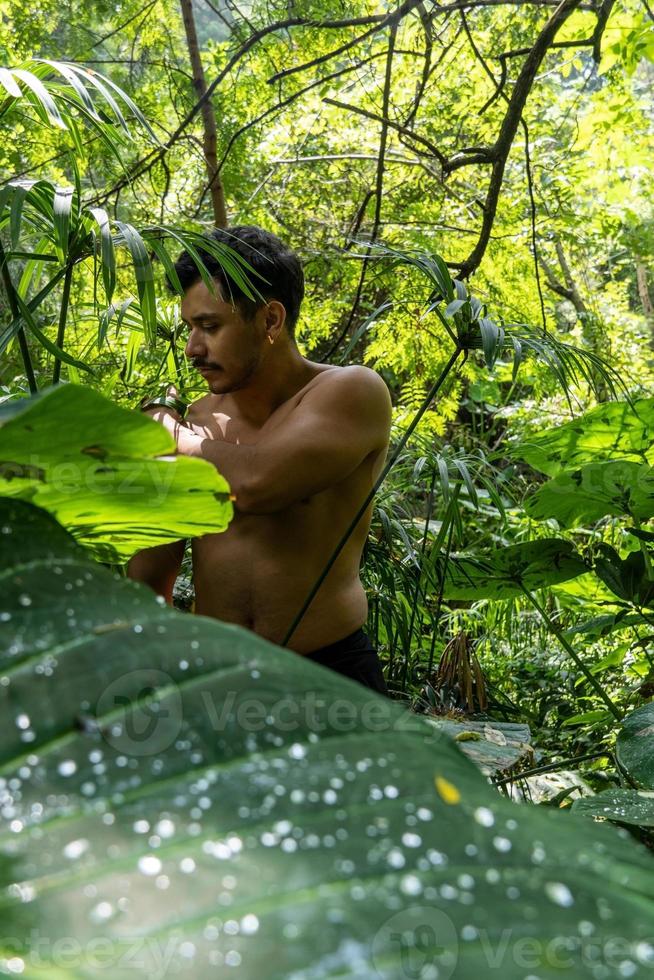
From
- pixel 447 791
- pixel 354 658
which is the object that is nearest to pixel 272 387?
pixel 354 658

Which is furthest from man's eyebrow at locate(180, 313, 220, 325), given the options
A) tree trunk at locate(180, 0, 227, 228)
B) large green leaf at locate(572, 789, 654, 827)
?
tree trunk at locate(180, 0, 227, 228)

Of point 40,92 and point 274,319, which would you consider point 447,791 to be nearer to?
point 40,92

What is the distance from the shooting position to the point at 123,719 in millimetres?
388

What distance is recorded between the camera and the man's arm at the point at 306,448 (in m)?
1.61

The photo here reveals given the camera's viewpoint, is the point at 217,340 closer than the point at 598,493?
Yes

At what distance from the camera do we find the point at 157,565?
6.02ft

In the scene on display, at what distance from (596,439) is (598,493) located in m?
0.20

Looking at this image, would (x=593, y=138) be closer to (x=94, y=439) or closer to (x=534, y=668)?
Result: (x=534, y=668)

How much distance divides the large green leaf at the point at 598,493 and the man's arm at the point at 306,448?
1.87 feet

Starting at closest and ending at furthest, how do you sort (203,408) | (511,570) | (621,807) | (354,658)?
(621,807) → (354,658) → (203,408) → (511,570)

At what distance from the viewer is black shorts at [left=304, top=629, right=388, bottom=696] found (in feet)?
6.09

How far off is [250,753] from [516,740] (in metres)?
1.30

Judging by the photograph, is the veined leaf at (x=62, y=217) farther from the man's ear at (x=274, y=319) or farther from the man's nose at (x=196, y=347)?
the man's ear at (x=274, y=319)

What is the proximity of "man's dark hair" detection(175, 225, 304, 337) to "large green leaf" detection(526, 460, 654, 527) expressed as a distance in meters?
0.74
